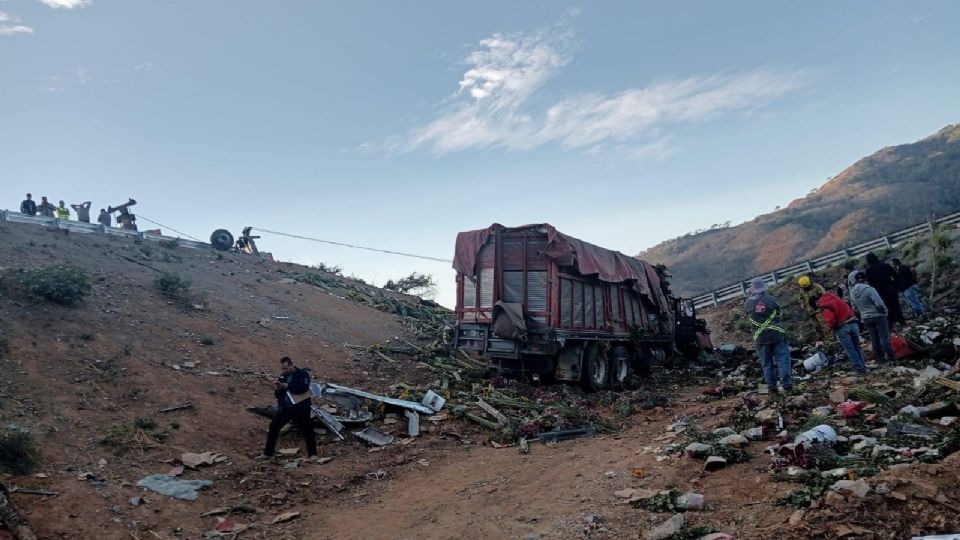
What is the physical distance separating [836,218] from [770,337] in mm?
57282

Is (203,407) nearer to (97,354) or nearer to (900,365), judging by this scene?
(97,354)

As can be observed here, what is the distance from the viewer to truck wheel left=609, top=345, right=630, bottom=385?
1280 centimetres

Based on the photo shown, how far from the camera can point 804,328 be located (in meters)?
17.5

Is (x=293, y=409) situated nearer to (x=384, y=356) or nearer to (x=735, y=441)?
(x=735, y=441)

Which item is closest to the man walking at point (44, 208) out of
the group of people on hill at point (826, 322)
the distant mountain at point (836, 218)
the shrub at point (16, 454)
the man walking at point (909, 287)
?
the shrub at point (16, 454)

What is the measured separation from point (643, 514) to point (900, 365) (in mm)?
6453

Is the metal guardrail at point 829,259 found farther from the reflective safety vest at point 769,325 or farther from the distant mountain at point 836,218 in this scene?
the distant mountain at point 836,218

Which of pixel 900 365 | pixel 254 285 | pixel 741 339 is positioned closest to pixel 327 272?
pixel 254 285

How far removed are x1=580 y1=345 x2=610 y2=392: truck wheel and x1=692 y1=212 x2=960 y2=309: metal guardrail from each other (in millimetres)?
12938

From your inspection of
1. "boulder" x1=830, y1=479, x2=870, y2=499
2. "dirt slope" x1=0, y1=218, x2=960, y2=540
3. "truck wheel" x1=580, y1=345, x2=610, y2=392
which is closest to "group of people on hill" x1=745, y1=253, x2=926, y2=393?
"dirt slope" x1=0, y1=218, x2=960, y2=540

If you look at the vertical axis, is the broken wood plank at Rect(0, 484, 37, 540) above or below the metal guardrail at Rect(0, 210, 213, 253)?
below

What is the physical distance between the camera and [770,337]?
810 cm

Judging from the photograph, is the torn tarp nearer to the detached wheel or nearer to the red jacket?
the red jacket

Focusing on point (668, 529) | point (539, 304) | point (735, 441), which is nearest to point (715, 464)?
point (735, 441)
